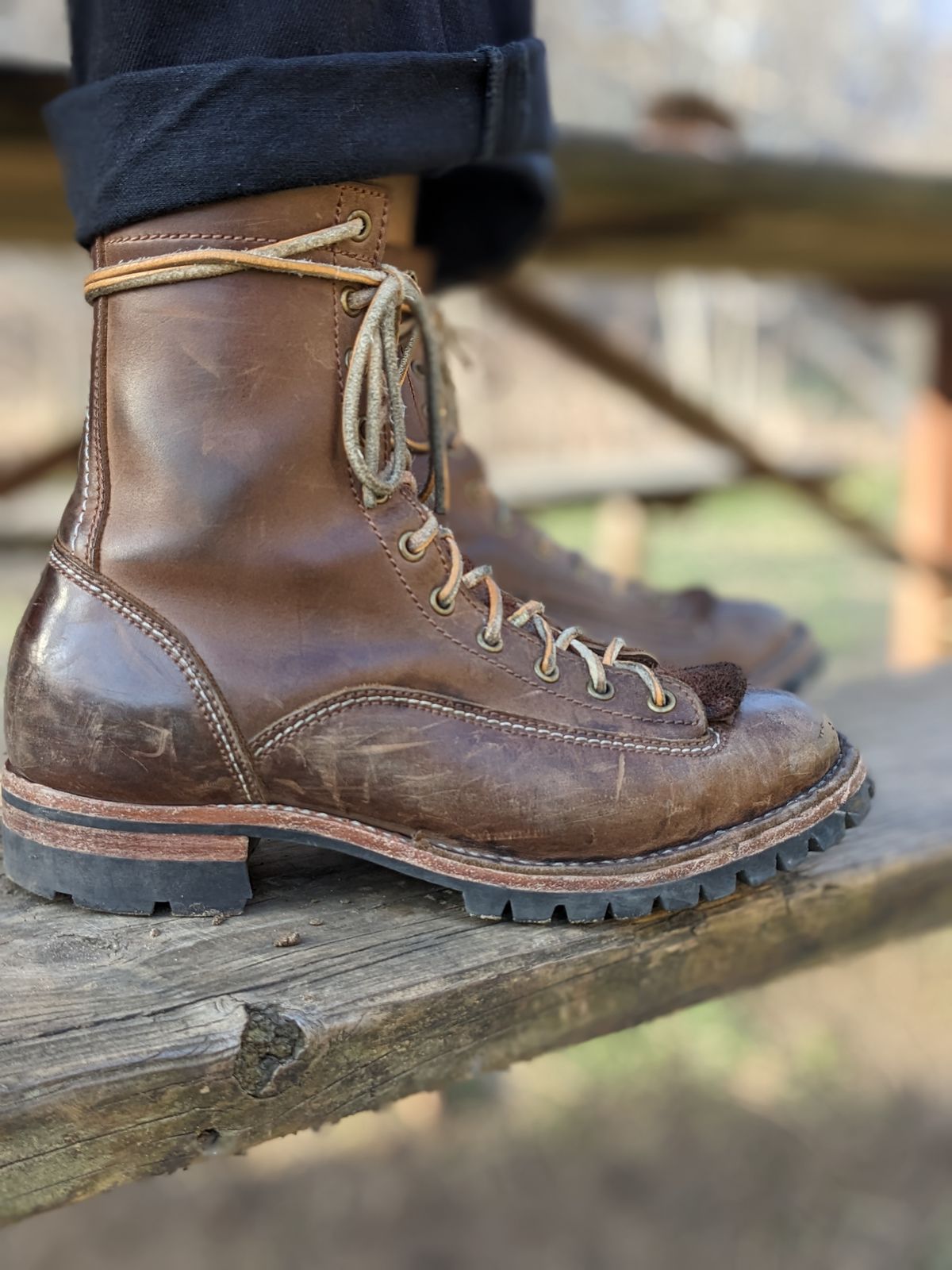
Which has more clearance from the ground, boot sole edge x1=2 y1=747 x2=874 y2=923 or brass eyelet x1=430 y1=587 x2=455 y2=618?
brass eyelet x1=430 y1=587 x2=455 y2=618

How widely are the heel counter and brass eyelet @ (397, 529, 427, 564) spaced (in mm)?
171

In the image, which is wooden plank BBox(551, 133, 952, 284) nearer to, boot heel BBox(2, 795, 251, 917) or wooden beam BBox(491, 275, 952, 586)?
wooden beam BBox(491, 275, 952, 586)

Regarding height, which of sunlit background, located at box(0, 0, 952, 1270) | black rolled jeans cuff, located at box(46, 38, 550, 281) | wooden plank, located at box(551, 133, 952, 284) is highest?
wooden plank, located at box(551, 133, 952, 284)

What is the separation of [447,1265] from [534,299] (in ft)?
8.69

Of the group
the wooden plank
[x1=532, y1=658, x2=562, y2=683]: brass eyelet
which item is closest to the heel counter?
[x1=532, y1=658, x2=562, y2=683]: brass eyelet

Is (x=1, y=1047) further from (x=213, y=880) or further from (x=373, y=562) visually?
(x=373, y=562)

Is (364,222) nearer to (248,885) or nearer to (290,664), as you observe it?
(290,664)

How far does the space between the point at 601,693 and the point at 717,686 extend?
10 cm

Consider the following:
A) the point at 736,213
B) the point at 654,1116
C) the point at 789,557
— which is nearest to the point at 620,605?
the point at 654,1116

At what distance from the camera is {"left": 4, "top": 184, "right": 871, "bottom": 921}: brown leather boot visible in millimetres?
818

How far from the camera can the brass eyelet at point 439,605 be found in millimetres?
860

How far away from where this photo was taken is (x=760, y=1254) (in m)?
2.23

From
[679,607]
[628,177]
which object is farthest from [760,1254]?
[628,177]

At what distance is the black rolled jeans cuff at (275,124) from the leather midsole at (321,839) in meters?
0.42
